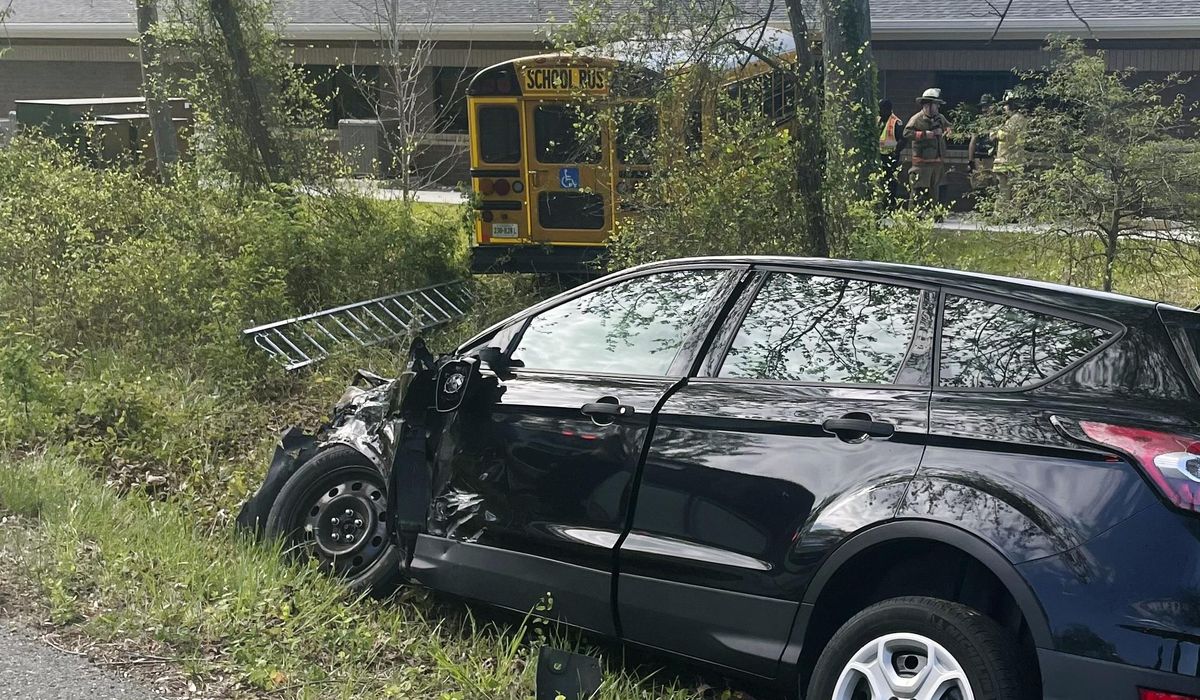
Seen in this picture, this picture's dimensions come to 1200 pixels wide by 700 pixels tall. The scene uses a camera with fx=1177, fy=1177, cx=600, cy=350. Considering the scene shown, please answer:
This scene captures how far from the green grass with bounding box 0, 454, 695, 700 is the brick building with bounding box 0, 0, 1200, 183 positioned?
922cm

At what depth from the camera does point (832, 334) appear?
379cm

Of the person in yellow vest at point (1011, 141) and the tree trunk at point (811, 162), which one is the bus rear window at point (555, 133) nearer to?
the tree trunk at point (811, 162)

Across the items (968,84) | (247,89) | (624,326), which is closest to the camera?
(624,326)

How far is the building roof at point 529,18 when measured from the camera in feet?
54.8

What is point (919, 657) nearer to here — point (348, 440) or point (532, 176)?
point (348, 440)

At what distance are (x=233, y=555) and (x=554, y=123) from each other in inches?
286

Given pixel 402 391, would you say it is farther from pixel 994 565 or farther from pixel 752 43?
pixel 752 43

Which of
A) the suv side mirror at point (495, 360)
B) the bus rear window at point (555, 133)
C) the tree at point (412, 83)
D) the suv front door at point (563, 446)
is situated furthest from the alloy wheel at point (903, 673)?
the tree at point (412, 83)

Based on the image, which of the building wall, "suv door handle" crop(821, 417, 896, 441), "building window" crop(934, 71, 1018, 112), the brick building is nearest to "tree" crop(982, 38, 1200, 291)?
"suv door handle" crop(821, 417, 896, 441)

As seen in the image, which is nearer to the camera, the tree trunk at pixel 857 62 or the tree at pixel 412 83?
the tree trunk at pixel 857 62

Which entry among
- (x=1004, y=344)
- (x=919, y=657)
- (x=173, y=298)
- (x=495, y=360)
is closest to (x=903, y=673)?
(x=919, y=657)

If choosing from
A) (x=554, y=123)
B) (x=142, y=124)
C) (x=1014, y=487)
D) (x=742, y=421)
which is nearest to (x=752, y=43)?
(x=554, y=123)

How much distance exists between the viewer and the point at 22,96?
2845 centimetres

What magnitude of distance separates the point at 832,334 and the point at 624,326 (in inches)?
33.7
